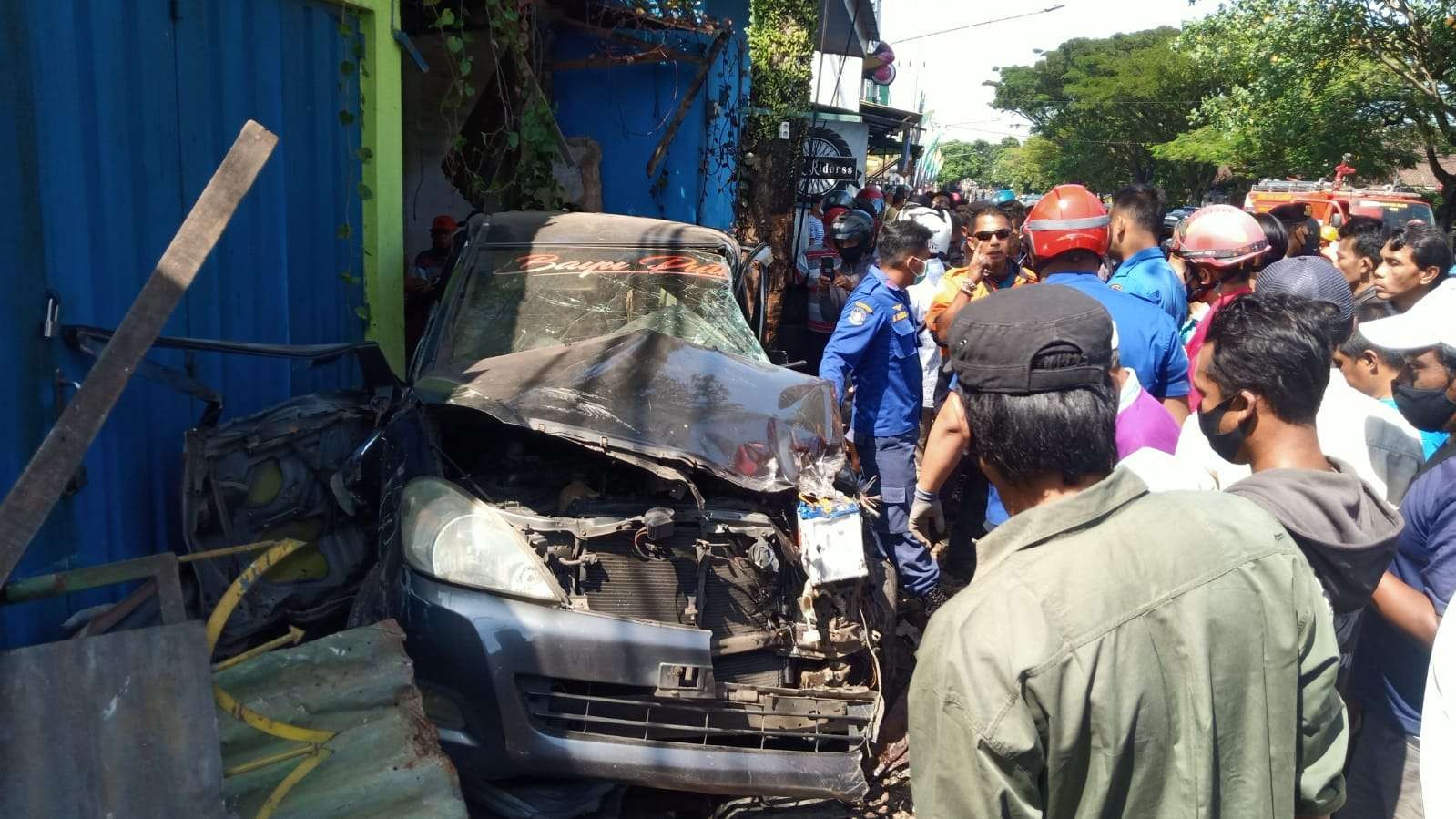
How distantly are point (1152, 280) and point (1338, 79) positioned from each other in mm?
18880

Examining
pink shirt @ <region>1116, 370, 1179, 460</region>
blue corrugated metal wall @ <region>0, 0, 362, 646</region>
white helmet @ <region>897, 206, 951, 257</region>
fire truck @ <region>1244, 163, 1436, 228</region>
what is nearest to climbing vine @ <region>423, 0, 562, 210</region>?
blue corrugated metal wall @ <region>0, 0, 362, 646</region>

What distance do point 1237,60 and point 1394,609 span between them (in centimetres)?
2332

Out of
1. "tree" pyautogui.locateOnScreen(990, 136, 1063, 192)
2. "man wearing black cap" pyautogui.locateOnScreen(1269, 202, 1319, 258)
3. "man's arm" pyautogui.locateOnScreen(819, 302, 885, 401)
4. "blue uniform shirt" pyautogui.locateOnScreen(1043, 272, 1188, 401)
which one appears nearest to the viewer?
"blue uniform shirt" pyautogui.locateOnScreen(1043, 272, 1188, 401)

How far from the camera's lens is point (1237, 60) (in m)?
21.9

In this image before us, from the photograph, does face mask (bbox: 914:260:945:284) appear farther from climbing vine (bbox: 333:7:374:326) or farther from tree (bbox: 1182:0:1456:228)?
tree (bbox: 1182:0:1456:228)

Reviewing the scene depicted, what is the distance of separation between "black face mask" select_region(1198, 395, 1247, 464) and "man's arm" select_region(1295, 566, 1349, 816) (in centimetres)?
52

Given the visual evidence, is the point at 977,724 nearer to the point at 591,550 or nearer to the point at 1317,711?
the point at 1317,711

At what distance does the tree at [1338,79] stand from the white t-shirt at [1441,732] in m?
19.5

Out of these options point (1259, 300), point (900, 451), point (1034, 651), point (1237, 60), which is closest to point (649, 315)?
point (900, 451)

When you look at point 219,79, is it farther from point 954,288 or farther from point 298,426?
point 954,288

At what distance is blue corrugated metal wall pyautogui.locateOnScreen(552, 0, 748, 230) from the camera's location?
8.94m

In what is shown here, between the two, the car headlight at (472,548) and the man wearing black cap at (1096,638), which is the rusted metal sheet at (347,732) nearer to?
the car headlight at (472,548)

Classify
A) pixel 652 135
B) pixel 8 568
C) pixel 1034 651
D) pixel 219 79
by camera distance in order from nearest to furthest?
pixel 1034 651
pixel 8 568
pixel 219 79
pixel 652 135

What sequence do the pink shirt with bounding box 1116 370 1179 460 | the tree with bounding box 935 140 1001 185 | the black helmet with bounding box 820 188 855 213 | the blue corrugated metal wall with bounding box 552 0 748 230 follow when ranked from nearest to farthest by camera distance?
the pink shirt with bounding box 1116 370 1179 460, the blue corrugated metal wall with bounding box 552 0 748 230, the black helmet with bounding box 820 188 855 213, the tree with bounding box 935 140 1001 185
